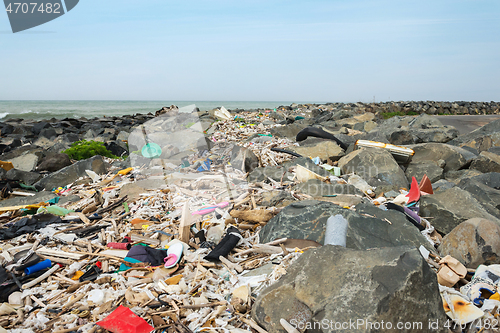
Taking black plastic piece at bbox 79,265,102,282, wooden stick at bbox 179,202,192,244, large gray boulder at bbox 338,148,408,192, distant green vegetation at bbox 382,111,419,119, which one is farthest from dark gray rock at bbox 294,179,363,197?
distant green vegetation at bbox 382,111,419,119

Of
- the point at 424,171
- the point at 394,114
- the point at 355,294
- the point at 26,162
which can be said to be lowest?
the point at 394,114

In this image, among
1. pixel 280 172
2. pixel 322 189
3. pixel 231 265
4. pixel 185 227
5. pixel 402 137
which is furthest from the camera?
pixel 402 137

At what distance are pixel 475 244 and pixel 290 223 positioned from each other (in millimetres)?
1999

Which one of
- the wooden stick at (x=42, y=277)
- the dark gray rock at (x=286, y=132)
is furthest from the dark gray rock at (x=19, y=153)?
the dark gray rock at (x=286, y=132)

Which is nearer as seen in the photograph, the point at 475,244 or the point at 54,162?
the point at 475,244

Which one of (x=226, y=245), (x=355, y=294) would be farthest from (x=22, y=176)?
(x=355, y=294)

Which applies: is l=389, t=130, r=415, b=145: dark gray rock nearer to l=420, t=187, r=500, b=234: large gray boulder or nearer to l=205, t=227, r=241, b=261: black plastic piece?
l=420, t=187, r=500, b=234: large gray boulder

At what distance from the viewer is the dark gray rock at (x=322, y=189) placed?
4.92 m

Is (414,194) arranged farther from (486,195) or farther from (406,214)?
(486,195)

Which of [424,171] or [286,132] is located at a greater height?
[286,132]

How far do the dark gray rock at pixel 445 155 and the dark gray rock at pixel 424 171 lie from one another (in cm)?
33

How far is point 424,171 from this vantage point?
6.44 metres

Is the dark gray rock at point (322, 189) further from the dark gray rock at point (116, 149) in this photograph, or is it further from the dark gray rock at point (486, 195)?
the dark gray rock at point (116, 149)

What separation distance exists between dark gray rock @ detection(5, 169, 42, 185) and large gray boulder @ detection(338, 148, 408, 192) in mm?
7537
